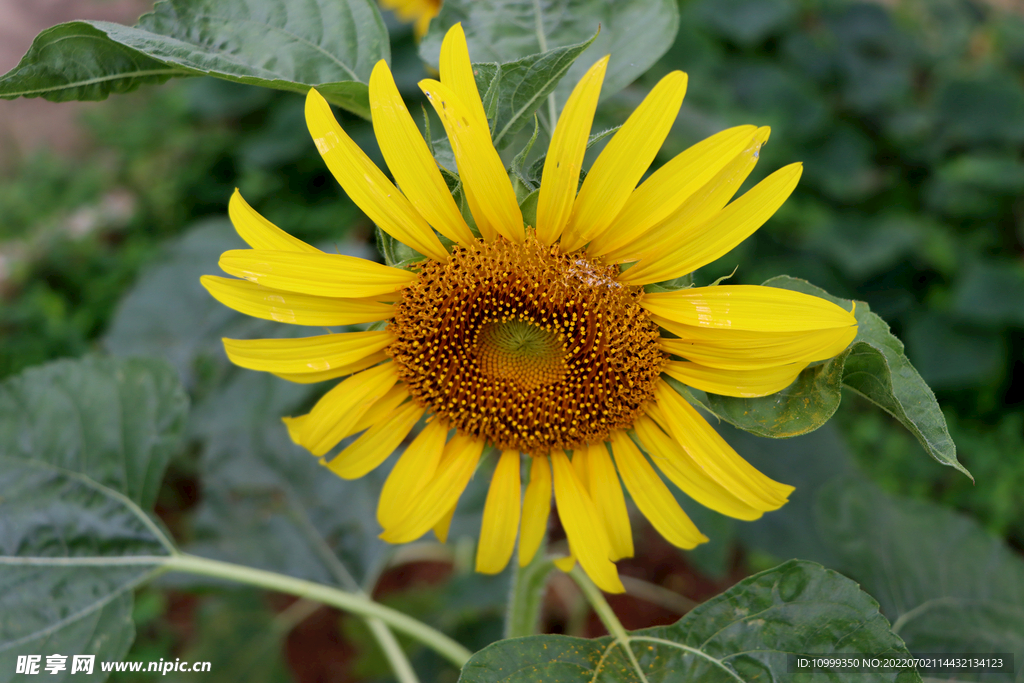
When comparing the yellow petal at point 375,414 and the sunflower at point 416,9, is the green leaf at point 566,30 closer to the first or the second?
the yellow petal at point 375,414

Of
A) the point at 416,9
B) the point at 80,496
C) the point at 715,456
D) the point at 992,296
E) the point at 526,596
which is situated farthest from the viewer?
the point at 416,9

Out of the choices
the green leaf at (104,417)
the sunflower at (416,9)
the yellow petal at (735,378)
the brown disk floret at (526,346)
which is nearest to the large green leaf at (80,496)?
the green leaf at (104,417)

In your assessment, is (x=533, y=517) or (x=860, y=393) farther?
(x=533, y=517)

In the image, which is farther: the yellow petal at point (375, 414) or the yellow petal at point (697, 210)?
the yellow petal at point (375, 414)

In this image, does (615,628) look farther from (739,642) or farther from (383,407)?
(383,407)

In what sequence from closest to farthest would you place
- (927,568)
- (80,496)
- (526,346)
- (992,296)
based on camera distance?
1. (526,346)
2. (80,496)
3. (927,568)
4. (992,296)

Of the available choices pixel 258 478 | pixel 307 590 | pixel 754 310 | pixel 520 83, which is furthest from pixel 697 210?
pixel 258 478

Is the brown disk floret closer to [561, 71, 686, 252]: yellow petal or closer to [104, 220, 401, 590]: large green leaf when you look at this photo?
[561, 71, 686, 252]: yellow petal
